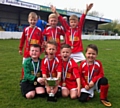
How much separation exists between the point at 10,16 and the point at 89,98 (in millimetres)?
Answer: 30970

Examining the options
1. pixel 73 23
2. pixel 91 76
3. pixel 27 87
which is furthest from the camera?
pixel 73 23

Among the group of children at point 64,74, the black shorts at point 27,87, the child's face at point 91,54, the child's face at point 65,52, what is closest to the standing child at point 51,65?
the group of children at point 64,74

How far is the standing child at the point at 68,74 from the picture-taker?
3.90 m

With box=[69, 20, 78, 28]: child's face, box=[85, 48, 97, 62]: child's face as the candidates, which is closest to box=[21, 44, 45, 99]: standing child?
box=[85, 48, 97, 62]: child's face

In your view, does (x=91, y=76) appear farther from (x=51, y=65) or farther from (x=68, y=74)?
(x=51, y=65)

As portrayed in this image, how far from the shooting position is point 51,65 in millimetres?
3941

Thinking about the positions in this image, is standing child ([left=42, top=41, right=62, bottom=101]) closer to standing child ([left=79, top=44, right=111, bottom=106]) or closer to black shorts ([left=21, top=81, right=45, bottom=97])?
black shorts ([left=21, top=81, right=45, bottom=97])

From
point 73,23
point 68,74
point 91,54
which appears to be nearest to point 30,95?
point 68,74

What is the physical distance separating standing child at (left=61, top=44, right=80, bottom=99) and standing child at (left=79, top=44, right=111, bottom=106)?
141 mm

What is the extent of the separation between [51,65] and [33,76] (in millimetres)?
413

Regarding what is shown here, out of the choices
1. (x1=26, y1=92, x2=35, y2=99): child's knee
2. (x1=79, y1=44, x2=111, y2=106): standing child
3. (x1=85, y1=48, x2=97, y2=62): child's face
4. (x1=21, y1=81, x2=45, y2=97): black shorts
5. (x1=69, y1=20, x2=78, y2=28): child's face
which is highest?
(x1=69, y1=20, x2=78, y2=28): child's face

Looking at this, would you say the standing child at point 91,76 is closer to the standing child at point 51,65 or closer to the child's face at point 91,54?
the child's face at point 91,54

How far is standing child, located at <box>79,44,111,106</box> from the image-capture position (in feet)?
12.3

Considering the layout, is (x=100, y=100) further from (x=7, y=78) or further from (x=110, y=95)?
(x=7, y=78)
